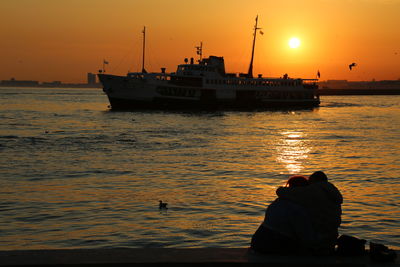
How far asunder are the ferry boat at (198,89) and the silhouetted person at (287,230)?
70.0 m

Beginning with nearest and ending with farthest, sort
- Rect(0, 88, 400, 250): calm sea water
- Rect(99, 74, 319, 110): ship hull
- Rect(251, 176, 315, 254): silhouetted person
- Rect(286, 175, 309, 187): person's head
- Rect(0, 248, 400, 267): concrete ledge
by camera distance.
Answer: Rect(0, 248, 400, 267): concrete ledge
Rect(251, 176, 315, 254): silhouetted person
Rect(286, 175, 309, 187): person's head
Rect(0, 88, 400, 250): calm sea water
Rect(99, 74, 319, 110): ship hull

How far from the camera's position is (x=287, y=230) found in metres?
6.12

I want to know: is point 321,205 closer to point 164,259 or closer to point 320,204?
point 320,204

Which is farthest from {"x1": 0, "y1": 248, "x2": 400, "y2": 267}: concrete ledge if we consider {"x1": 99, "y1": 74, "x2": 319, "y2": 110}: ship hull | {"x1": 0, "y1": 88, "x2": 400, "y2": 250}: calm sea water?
{"x1": 99, "y1": 74, "x2": 319, "y2": 110}: ship hull

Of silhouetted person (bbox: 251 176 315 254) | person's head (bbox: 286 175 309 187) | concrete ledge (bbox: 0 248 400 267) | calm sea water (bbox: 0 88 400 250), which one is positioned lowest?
calm sea water (bbox: 0 88 400 250)

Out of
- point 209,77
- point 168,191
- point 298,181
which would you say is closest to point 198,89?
point 209,77

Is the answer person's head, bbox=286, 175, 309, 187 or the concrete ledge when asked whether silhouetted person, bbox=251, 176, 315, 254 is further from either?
the concrete ledge

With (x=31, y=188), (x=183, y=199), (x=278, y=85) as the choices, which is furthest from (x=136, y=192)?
(x=278, y=85)

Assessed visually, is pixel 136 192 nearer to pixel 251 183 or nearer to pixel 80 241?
pixel 251 183

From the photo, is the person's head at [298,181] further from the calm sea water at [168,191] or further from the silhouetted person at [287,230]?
the calm sea water at [168,191]

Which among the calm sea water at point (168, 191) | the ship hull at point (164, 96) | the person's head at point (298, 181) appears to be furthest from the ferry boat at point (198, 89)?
the person's head at point (298, 181)

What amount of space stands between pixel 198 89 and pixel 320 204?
74.7 meters

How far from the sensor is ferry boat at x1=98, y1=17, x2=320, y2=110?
250 ft

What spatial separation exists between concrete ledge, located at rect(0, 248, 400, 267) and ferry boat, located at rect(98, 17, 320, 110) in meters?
70.2
